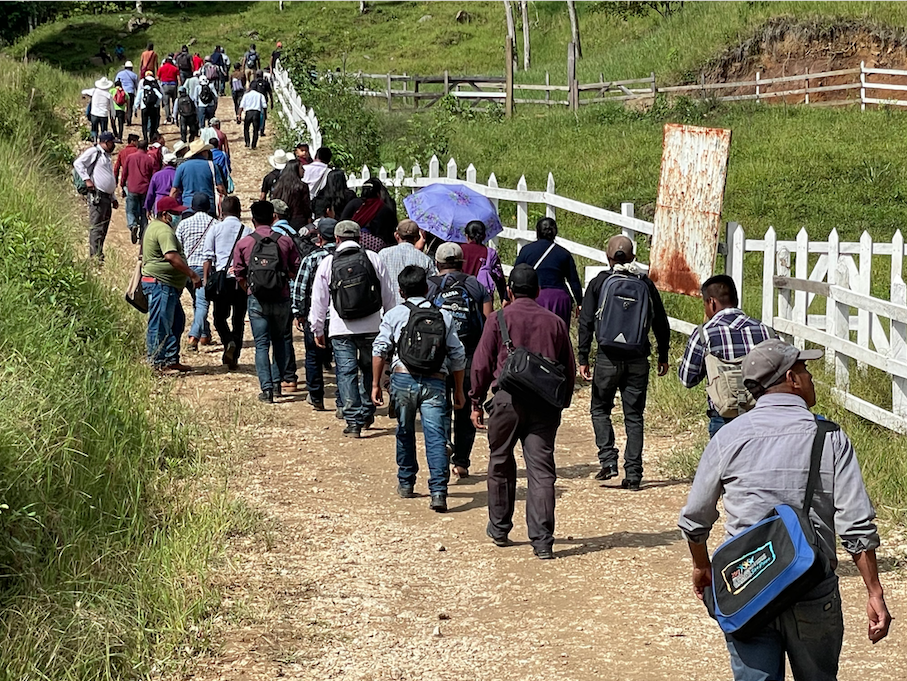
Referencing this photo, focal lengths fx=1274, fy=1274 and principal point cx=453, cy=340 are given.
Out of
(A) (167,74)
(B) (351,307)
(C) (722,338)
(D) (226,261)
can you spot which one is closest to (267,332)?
(D) (226,261)

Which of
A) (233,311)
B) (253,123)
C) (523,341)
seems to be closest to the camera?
(523,341)

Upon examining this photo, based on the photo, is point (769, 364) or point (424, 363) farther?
point (424, 363)

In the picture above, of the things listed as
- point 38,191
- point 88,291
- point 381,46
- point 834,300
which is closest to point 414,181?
point 38,191

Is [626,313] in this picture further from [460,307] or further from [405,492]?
[405,492]

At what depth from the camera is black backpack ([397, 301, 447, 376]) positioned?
8250 millimetres

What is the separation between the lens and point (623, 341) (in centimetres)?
872

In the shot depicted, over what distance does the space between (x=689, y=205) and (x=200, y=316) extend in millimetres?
5475

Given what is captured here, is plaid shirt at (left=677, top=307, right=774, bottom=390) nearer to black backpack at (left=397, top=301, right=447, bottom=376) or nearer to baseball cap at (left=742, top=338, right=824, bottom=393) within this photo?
black backpack at (left=397, top=301, right=447, bottom=376)

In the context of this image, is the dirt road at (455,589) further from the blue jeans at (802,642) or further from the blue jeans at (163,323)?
the blue jeans at (163,323)

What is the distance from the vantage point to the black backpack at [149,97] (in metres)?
25.4

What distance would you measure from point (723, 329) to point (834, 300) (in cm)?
334

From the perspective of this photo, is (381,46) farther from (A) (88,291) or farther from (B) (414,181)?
(A) (88,291)

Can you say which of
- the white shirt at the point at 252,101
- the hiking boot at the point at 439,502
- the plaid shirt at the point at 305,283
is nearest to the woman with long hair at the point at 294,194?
the plaid shirt at the point at 305,283

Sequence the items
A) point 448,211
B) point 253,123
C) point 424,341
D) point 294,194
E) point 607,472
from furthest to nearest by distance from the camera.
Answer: point 253,123 → point 294,194 → point 448,211 → point 607,472 → point 424,341
